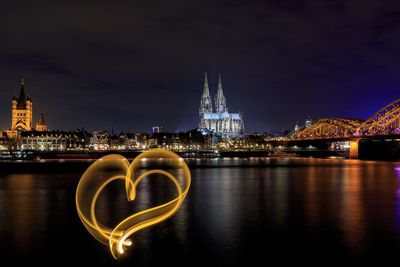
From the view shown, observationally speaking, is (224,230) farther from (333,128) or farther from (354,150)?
(333,128)

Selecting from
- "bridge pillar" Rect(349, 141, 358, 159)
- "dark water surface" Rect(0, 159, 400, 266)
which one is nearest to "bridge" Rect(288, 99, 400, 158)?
"bridge pillar" Rect(349, 141, 358, 159)

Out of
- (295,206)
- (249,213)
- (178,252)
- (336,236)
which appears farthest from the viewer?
(295,206)

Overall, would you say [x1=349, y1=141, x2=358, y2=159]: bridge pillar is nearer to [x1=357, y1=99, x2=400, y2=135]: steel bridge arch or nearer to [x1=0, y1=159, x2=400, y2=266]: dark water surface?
[x1=357, y1=99, x2=400, y2=135]: steel bridge arch

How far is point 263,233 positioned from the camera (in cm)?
2194

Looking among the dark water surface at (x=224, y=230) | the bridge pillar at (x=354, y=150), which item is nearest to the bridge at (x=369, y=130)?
the bridge pillar at (x=354, y=150)

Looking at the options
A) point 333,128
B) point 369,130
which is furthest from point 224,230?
point 333,128

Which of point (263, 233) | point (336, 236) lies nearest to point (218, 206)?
point (263, 233)

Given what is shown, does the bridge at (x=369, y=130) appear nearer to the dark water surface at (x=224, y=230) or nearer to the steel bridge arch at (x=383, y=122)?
the steel bridge arch at (x=383, y=122)

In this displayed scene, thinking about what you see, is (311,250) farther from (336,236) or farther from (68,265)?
(68,265)

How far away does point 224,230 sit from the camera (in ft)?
74.0

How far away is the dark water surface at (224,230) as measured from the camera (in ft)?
57.3

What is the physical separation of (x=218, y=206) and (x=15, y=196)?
17.1 m

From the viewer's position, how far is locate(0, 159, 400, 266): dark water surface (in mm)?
17469

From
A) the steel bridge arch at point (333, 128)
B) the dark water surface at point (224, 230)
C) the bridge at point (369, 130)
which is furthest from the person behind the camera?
the steel bridge arch at point (333, 128)
